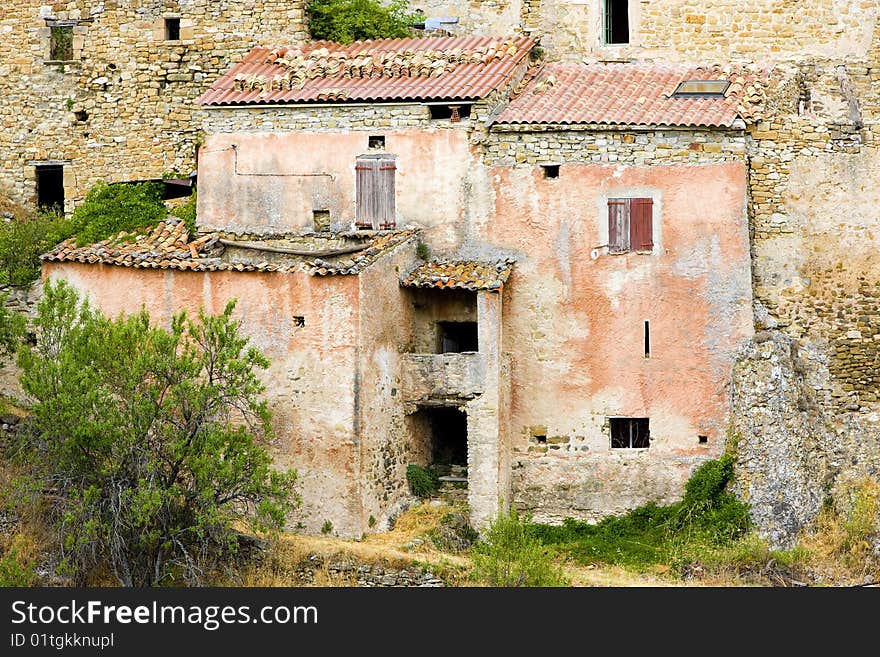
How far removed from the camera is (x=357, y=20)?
1464 inches

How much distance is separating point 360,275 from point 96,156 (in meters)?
8.85

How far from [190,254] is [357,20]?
6.84 m

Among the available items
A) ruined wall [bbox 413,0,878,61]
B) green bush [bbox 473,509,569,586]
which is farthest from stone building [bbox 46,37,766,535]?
green bush [bbox 473,509,569,586]

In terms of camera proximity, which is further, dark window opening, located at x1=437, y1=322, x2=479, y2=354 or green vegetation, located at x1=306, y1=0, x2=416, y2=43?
green vegetation, located at x1=306, y1=0, x2=416, y2=43

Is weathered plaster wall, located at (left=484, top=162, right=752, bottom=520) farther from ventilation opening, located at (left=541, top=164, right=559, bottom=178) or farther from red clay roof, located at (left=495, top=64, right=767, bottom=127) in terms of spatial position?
red clay roof, located at (left=495, top=64, right=767, bottom=127)

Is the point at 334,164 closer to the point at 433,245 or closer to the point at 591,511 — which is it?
the point at 433,245

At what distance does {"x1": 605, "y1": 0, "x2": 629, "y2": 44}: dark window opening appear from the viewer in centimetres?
3641

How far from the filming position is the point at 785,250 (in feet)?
112

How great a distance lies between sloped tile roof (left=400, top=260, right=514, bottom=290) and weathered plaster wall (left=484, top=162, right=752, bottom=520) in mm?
630

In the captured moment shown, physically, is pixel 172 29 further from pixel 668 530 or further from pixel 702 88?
pixel 668 530

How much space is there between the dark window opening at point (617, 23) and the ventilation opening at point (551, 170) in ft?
12.5

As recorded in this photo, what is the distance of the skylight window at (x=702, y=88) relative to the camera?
3419cm

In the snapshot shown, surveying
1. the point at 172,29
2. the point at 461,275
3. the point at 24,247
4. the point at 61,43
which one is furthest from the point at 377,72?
the point at 61,43

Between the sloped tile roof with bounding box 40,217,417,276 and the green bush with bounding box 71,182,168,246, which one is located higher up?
the green bush with bounding box 71,182,168,246
